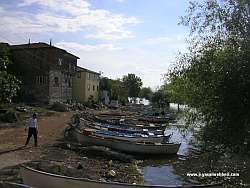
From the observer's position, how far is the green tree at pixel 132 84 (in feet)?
484

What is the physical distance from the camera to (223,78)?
13250mm

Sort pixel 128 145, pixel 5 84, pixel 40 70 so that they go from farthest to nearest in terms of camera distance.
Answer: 1. pixel 40 70
2. pixel 5 84
3. pixel 128 145

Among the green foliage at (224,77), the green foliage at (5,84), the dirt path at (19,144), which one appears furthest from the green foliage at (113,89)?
the green foliage at (224,77)

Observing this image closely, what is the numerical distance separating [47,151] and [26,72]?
53557 millimetres

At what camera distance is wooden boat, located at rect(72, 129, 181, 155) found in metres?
31.7

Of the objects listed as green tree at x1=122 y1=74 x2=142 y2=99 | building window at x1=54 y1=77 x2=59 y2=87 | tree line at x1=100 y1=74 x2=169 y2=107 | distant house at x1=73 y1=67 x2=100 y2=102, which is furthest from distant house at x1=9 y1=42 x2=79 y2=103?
green tree at x1=122 y1=74 x2=142 y2=99

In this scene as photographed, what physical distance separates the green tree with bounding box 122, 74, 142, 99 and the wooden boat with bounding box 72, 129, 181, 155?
112m

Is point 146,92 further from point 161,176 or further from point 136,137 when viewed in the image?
point 161,176

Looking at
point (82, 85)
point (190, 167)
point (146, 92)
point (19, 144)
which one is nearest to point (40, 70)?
point (82, 85)

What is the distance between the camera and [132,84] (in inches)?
5856

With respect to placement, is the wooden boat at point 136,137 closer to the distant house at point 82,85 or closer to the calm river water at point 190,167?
the calm river water at point 190,167

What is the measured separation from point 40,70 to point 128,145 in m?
46.6

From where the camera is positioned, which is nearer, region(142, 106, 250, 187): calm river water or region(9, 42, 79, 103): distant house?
region(142, 106, 250, 187): calm river water

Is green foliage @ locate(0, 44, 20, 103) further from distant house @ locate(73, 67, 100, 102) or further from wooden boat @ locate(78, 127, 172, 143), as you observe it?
distant house @ locate(73, 67, 100, 102)
